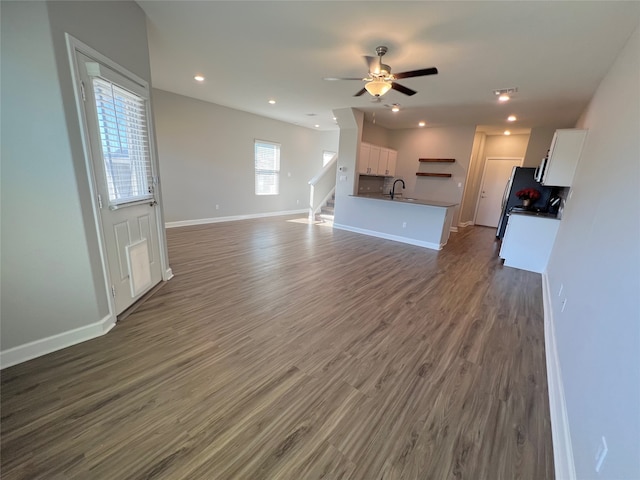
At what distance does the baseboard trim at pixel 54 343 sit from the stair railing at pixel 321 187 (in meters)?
5.78

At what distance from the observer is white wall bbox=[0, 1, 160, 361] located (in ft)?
5.23

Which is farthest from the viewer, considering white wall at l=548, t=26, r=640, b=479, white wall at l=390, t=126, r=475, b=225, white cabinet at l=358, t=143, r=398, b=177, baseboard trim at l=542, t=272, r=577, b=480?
white wall at l=390, t=126, r=475, b=225

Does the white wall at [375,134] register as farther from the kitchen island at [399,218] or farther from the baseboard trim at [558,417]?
the baseboard trim at [558,417]

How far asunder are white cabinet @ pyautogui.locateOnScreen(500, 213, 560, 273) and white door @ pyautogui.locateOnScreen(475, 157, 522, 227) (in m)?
4.31

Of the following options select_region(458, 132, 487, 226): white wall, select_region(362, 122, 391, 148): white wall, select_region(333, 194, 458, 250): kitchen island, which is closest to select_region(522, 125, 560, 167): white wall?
select_region(458, 132, 487, 226): white wall

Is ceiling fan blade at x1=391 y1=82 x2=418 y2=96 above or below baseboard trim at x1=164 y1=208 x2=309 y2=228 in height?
above

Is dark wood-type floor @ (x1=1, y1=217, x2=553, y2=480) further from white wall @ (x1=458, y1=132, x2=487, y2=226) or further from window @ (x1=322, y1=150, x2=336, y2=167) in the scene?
window @ (x1=322, y1=150, x2=336, y2=167)

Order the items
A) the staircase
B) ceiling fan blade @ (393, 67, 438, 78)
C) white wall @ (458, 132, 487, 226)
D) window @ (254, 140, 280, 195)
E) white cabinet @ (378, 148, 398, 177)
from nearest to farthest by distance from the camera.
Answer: ceiling fan blade @ (393, 67, 438, 78) → white cabinet @ (378, 148, 398, 177) → window @ (254, 140, 280, 195) → white wall @ (458, 132, 487, 226) → the staircase

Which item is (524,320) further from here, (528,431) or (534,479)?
(534,479)

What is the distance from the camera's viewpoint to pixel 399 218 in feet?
18.9

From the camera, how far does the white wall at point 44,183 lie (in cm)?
159

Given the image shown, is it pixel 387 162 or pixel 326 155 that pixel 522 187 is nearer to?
pixel 387 162

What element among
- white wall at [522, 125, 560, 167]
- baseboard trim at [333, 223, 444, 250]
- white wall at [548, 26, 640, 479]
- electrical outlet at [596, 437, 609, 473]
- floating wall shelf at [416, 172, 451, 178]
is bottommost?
baseboard trim at [333, 223, 444, 250]

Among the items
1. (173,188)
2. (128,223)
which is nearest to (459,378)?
(128,223)
